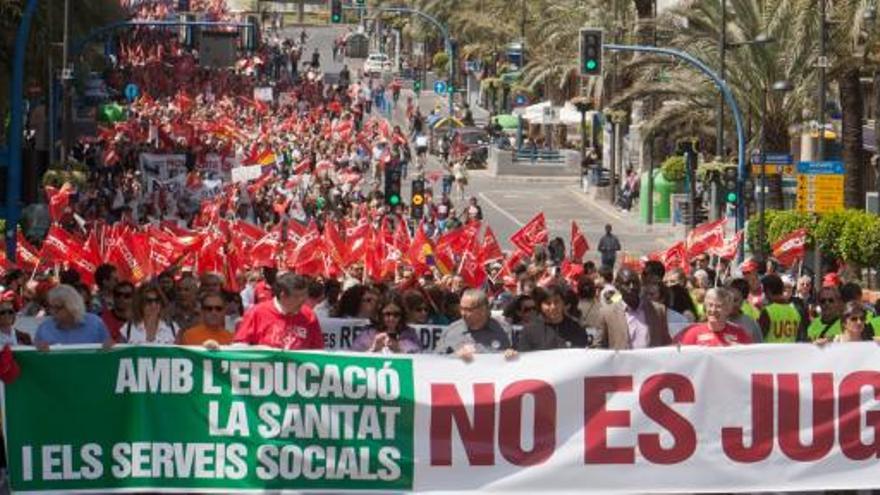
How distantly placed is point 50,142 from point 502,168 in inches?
1177

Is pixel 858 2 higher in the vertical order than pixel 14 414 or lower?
higher

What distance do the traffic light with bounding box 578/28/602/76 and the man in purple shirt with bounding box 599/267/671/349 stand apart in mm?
25775

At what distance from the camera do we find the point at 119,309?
1521 cm

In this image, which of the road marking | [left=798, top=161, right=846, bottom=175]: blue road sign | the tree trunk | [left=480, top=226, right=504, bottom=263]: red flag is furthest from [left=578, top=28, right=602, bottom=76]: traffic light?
the road marking

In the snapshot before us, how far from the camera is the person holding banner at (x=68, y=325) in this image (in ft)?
41.1

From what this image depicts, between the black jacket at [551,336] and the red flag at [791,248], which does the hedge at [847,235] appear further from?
the black jacket at [551,336]

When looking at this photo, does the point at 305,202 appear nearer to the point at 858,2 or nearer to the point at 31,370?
the point at 858,2

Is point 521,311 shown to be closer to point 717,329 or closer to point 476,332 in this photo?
point 476,332

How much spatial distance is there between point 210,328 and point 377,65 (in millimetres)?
109000

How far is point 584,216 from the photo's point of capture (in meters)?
62.2

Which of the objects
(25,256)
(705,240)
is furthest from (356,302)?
(705,240)

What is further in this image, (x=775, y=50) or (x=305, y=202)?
(x=305, y=202)

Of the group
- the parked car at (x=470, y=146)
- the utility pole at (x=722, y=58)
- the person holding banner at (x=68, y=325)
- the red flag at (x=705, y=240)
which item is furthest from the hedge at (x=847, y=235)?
the parked car at (x=470, y=146)

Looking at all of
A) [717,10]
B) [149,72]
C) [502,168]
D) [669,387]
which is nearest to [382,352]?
[669,387]
